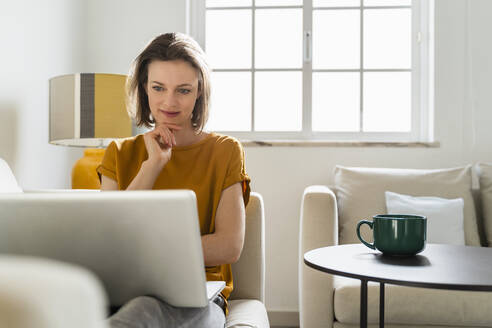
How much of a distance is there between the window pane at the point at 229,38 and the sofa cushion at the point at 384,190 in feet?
3.60

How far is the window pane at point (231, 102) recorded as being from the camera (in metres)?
2.91

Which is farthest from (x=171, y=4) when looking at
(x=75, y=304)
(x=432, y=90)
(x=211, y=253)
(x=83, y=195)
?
(x=75, y=304)

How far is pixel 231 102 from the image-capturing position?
2924 mm

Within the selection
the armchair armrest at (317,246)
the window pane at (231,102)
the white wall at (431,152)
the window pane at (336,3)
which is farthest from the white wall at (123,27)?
the armchair armrest at (317,246)

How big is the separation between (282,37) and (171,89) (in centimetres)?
175

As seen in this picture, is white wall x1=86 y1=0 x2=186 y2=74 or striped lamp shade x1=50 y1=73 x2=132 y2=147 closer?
striped lamp shade x1=50 y1=73 x2=132 y2=147

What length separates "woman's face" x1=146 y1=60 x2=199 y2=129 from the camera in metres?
1.28

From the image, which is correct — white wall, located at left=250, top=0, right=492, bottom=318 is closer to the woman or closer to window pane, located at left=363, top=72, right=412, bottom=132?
window pane, located at left=363, top=72, right=412, bottom=132

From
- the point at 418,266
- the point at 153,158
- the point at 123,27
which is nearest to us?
the point at 418,266

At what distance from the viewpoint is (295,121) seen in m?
2.89

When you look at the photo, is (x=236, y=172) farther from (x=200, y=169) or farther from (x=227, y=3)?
(x=227, y=3)

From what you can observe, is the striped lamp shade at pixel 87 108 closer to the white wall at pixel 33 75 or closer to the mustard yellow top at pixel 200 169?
the white wall at pixel 33 75

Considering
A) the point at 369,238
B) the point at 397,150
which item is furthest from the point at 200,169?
the point at 397,150

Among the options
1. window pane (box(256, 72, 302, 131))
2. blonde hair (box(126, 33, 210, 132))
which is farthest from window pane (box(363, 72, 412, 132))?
blonde hair (box(126, 33, 210, 132))
